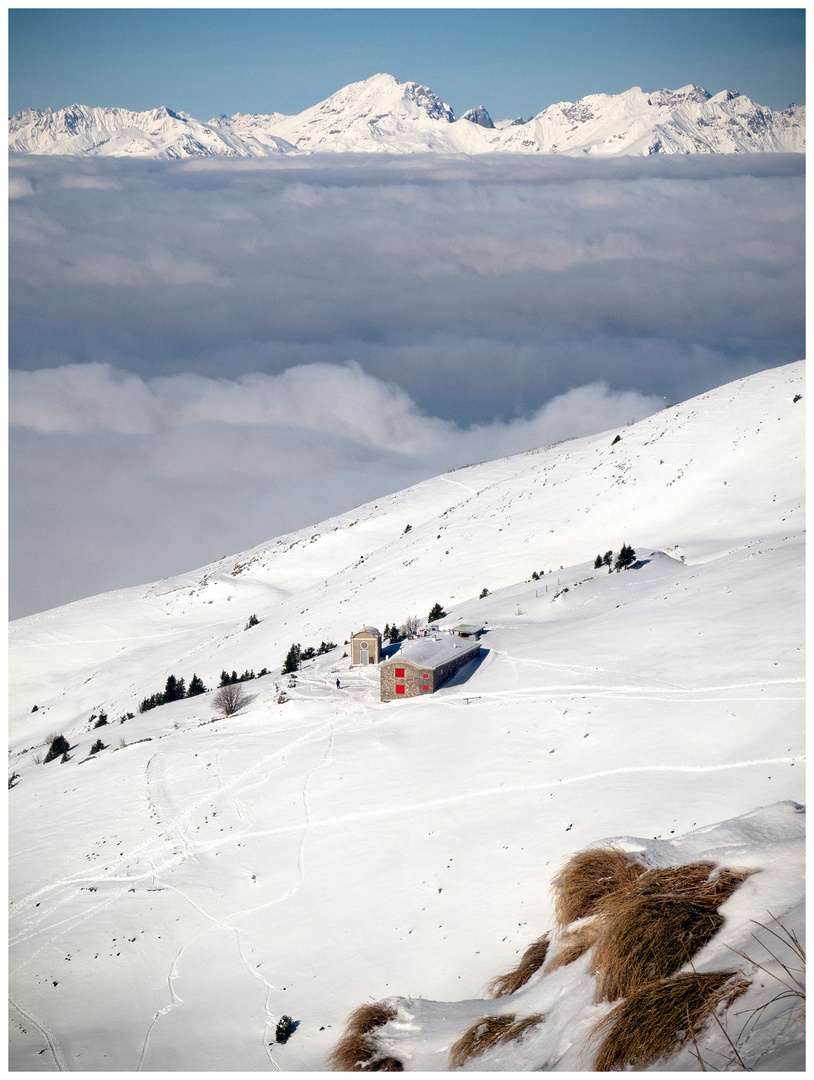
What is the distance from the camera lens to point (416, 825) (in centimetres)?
2862

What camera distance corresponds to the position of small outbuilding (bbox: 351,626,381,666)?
48.6 m

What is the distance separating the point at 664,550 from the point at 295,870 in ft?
150

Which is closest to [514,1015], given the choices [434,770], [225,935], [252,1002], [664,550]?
[252,1002]

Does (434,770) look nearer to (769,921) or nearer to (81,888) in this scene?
(81,888)

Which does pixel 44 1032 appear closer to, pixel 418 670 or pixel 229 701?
pixel 418 670

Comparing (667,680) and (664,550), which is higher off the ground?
(664,550)

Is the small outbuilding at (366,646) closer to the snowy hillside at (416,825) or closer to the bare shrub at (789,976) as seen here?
the snowy hillside at (416,825)

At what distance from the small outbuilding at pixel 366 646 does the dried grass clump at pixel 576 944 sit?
113 ft

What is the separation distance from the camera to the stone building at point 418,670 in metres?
39.8

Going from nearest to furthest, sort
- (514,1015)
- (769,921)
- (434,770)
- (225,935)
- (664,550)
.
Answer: (769,921), (514,1015), (225,935), (434,770), (664,550)

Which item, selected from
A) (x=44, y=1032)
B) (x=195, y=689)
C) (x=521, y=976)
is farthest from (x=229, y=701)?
(x=521, y=976)

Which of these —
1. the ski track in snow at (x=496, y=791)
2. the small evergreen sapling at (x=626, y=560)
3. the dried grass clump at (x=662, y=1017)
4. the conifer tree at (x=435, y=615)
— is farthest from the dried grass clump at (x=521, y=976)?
the conifer tree at (x=435, y=615)

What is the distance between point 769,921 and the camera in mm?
11016

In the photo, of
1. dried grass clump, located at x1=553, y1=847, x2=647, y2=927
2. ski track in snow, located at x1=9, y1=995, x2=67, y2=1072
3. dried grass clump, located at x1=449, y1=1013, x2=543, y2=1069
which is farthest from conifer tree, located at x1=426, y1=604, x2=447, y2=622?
dried grass clump, located at x1=449, y1=1013, x2=543, y2=1069
